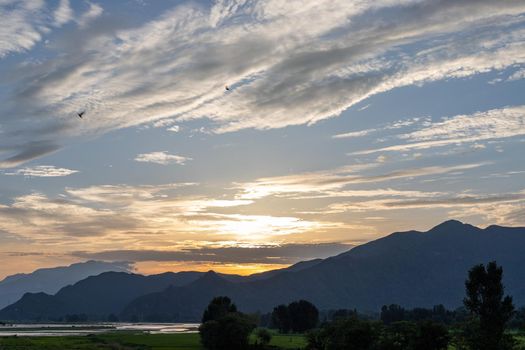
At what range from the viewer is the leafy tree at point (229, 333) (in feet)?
435

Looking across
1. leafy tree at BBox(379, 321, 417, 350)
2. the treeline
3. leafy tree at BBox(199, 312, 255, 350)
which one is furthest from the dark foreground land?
leafy tree at BBox(379, 321, 417, 350)

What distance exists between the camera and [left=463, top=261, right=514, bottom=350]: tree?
76.8 m

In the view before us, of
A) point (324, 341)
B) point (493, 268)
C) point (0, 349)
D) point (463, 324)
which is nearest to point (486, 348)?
point (463, 324)

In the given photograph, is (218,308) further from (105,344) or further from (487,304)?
(487,304)

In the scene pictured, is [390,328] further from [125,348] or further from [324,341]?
[125,348]

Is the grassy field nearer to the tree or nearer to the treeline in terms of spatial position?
the treeline

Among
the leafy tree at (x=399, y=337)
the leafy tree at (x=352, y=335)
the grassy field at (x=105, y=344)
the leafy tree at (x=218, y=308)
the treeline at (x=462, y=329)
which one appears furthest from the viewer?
the leafy tree at (x=218, y=308)

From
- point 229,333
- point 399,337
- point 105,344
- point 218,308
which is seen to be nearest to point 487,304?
point 399,337

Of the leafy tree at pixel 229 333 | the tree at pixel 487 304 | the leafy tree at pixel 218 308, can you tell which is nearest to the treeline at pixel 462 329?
the tree at pixel 487 304

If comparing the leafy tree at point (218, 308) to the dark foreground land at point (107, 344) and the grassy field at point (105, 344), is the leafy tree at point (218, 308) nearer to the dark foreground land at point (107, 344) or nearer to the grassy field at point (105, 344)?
the grassy field at point (105, 344)

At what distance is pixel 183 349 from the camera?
13062cm

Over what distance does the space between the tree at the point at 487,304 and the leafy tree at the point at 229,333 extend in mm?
64376

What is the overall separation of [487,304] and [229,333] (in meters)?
68.4

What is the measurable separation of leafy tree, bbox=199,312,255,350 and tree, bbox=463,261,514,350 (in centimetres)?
6438
